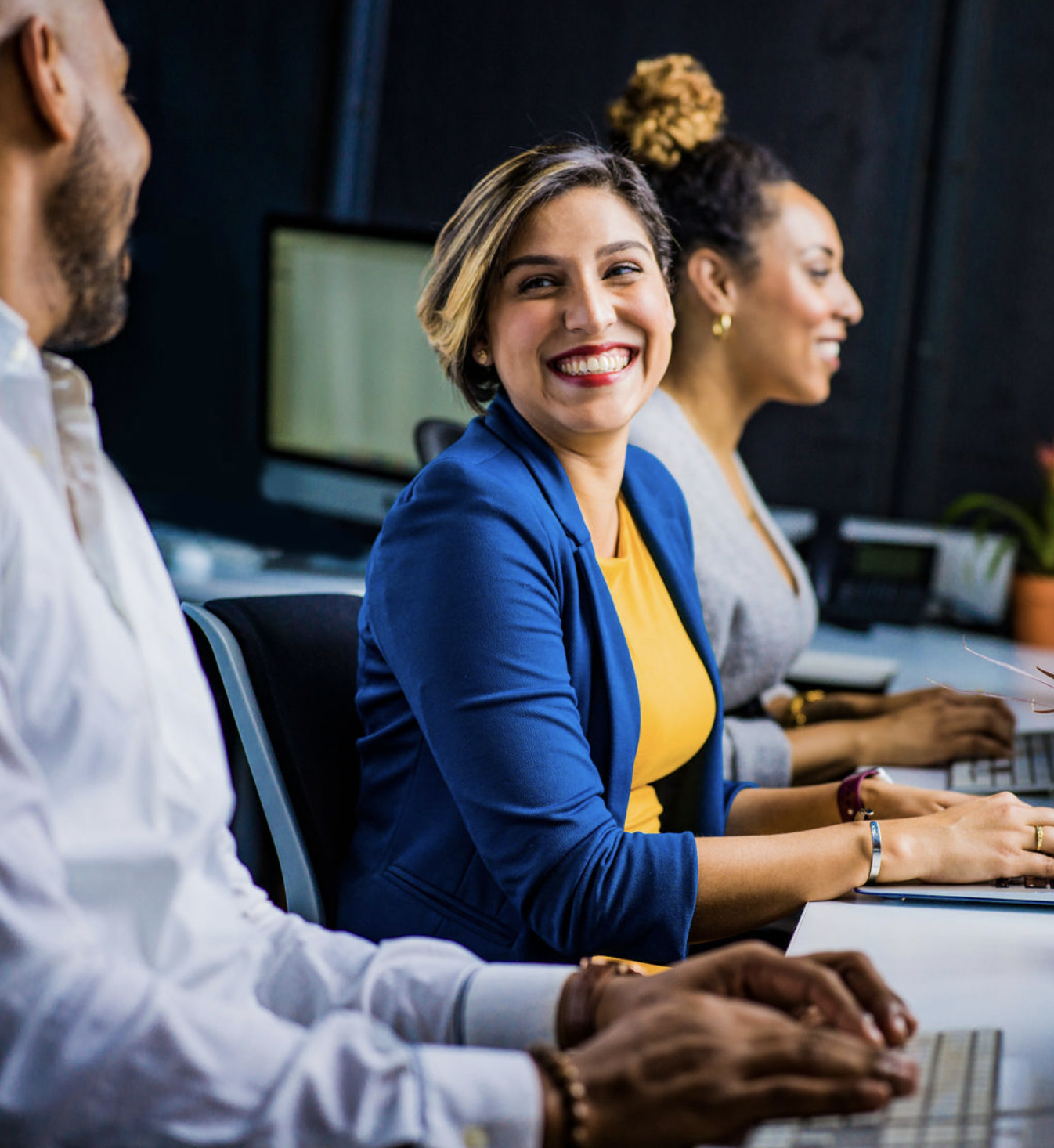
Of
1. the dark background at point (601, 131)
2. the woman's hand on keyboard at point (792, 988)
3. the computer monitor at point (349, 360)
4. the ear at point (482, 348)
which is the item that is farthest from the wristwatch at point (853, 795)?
the dark background at point (601, 131)

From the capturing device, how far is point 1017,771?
1.70 meters

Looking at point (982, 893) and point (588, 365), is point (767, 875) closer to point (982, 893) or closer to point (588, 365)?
point (982, 893)

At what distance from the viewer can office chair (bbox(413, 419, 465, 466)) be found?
2.36 meters

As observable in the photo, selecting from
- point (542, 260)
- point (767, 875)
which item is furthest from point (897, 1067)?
point (542, 260)

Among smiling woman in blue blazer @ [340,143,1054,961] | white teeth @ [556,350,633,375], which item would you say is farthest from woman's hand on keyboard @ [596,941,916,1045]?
white teeth @ [556,350,633,375]

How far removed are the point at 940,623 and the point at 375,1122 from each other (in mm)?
2343

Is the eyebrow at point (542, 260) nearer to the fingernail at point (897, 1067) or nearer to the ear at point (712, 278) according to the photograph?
the ear at point (712, 278)

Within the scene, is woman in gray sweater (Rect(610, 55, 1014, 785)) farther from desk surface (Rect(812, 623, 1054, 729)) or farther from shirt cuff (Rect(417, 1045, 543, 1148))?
shirt cuff (Rect(417, 1045, 543, 1148))

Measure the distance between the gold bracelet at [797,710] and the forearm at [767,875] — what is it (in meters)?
0.83

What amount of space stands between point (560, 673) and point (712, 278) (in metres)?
1.01

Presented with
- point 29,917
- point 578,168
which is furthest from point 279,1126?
point 578,168

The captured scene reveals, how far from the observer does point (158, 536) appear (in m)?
3.08

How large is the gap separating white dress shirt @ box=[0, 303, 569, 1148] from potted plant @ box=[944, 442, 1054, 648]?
200 cm

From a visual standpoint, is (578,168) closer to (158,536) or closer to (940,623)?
(940,623)
